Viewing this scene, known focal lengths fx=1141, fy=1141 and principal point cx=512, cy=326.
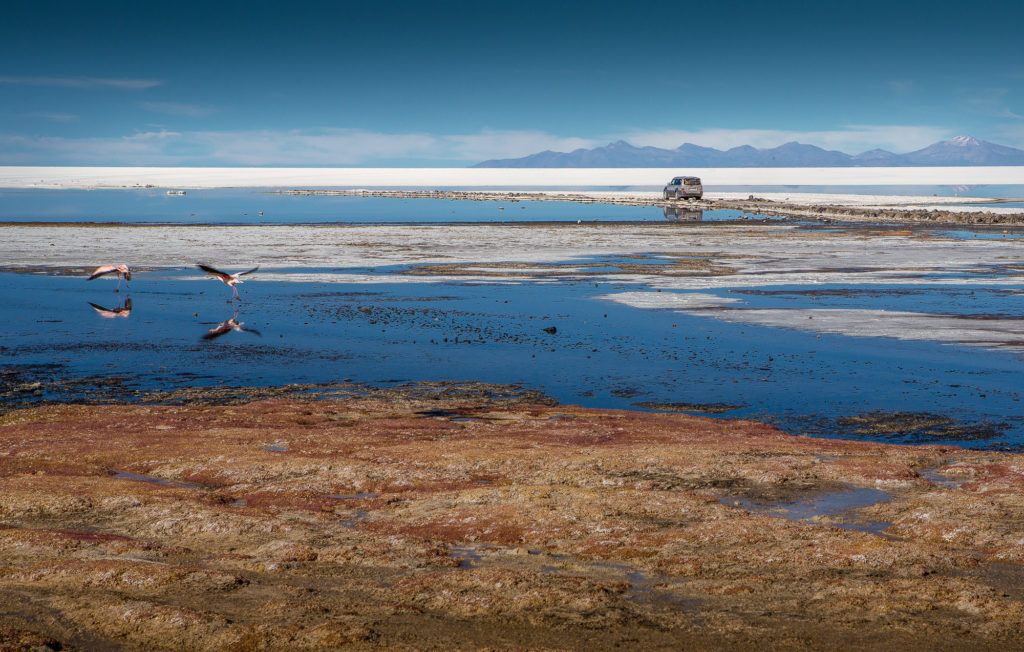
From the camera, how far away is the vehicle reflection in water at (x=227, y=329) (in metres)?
24.1

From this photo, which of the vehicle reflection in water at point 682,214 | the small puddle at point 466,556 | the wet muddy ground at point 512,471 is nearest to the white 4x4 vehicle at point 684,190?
the vehicle reflection in water at point 682,214

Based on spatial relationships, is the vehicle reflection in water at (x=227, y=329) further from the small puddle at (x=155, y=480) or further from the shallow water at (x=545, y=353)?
the small puddle at (x=155, y=480)

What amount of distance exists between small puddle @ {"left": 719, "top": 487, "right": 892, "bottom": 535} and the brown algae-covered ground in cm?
4

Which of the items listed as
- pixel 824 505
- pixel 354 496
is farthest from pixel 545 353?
pixel 824 505

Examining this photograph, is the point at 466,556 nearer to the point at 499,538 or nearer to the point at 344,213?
the point at 499,538

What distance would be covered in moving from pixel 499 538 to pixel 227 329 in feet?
54.0

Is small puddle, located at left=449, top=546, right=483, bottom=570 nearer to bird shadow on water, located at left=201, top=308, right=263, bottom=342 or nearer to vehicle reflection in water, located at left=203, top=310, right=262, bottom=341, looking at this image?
bird shadow on water, located at left=201, top=308, right=263, bottom=342

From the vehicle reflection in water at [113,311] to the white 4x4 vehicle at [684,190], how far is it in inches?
2769

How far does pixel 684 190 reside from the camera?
94625mm

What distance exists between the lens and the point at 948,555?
29.8 ft

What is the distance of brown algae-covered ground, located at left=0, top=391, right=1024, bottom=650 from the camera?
7594mm

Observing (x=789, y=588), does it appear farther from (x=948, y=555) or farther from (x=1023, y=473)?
(x=1023, y=473)

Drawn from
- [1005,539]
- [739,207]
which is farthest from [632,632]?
[739,207]

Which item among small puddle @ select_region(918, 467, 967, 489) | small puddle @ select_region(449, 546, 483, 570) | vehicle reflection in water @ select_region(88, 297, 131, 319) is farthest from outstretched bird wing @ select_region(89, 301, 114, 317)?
small puddle @ select_region(918, 467, 967, 489)
